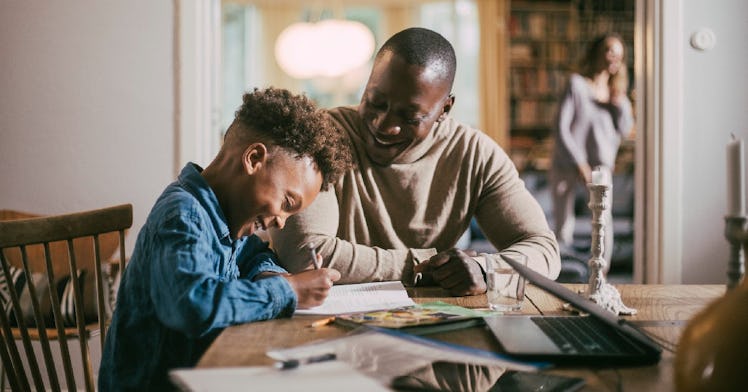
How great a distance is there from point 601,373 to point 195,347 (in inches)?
23.7

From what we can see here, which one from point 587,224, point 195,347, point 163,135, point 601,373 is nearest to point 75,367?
point 163,135

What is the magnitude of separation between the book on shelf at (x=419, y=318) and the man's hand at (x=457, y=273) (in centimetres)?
17

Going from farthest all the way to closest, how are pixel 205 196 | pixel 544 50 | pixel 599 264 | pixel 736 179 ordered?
pixel 544 50
pixel 599 264
pixel 205 196
pixel 736 179

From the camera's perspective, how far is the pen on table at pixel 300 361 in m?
0.76

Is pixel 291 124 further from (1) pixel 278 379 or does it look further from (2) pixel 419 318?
(1) pixel 278 379

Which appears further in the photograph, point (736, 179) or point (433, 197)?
point (433, 197)

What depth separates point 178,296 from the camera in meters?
0.95

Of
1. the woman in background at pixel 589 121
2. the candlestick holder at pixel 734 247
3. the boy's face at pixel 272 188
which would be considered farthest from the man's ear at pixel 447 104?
the woman in background at pixel 589 121

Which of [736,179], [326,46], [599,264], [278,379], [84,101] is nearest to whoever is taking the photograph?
[278,379]

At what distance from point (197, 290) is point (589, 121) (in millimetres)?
3678

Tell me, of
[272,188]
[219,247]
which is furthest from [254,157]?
[219,247]

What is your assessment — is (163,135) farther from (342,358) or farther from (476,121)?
(476,121)

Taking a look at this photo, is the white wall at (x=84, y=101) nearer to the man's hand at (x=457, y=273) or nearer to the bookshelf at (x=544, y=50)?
the man's hand at (x=457, y=273)

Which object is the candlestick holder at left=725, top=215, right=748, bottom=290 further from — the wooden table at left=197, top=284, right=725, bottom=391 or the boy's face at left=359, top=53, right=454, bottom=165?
the boy's face at left=359, top=53, right=454, bottom=165
